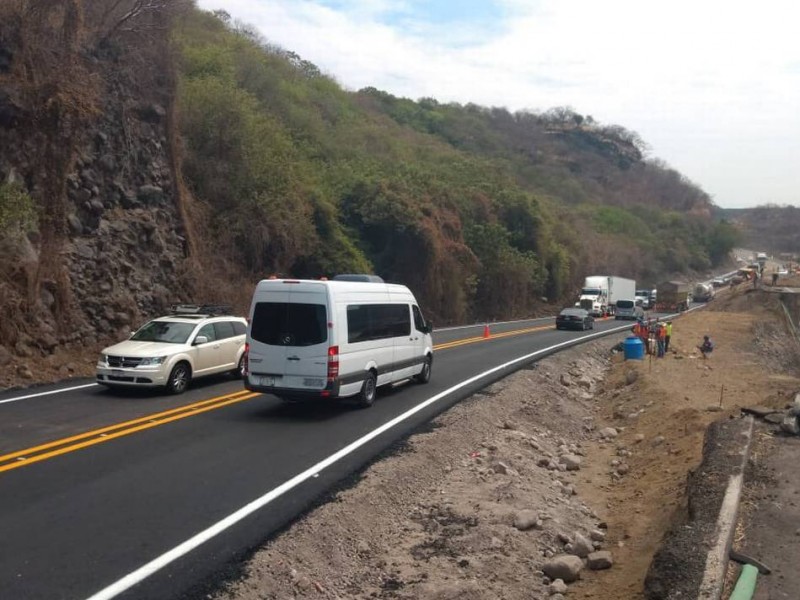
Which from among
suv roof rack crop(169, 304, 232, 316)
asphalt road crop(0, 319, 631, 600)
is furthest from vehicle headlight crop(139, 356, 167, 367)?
suv roof rack crop(169, 304, 232, 316)

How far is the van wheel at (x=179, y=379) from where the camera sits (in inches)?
615

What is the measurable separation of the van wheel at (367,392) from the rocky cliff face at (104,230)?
757 cm

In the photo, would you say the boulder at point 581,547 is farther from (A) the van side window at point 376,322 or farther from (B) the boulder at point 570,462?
(A) the van side window at point 376,322

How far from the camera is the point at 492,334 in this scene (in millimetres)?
37969

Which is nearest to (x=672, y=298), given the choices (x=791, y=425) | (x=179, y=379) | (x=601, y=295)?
(x=601, y=295)

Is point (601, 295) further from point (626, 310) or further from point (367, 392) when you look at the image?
point (367, 392)

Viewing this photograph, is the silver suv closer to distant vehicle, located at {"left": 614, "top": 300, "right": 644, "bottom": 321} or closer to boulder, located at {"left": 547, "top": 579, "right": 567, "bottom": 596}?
boulder, located at {"left": 547, "top": 579, "right": 567, "bottom": 596}

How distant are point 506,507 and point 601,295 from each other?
53.8 metres

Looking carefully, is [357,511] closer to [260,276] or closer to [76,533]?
[76,533]

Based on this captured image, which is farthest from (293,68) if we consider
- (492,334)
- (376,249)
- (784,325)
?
(784,325)

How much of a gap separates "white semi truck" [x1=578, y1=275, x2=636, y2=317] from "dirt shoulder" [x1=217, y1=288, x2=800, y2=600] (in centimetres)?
3959

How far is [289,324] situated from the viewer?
45.0ft

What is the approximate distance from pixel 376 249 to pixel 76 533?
38.0 m

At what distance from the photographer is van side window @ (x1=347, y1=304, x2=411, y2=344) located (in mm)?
14312
